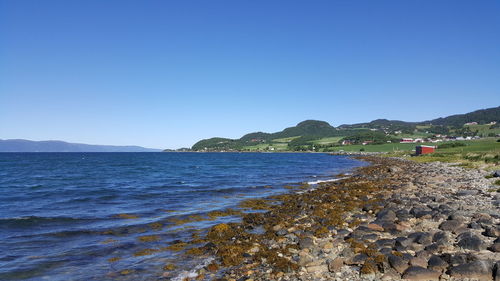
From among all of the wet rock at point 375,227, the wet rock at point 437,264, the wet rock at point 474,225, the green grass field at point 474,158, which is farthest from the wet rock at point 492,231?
the green grass field at point 474,158

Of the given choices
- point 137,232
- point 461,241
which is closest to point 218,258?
point 137,232

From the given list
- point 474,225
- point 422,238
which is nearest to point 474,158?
point 474,225

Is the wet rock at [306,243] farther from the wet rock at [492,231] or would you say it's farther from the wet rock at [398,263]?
the wet rock at [492,231]

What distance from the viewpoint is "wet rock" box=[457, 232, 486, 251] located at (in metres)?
9.36

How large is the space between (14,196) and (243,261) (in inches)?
1096

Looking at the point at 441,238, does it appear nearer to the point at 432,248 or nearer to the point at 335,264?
the point at 432,248

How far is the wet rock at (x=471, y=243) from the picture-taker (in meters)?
9.36

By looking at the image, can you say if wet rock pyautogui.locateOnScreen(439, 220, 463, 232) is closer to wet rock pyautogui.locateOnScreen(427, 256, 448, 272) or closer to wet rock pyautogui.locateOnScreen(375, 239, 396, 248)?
wet rock pyautogui.locateOnScreen(375, 239, 396, 248)

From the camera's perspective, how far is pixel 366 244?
35.4ft

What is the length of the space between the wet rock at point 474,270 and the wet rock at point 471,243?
6.29 feet

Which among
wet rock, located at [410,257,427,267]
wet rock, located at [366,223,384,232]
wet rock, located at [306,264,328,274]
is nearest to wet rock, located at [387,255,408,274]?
wet rock, located at [410,257,427,267]

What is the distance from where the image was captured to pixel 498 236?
10320 mm

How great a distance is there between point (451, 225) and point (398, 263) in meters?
4.91

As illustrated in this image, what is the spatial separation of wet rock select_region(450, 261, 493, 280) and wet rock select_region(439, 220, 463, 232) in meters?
4.17
